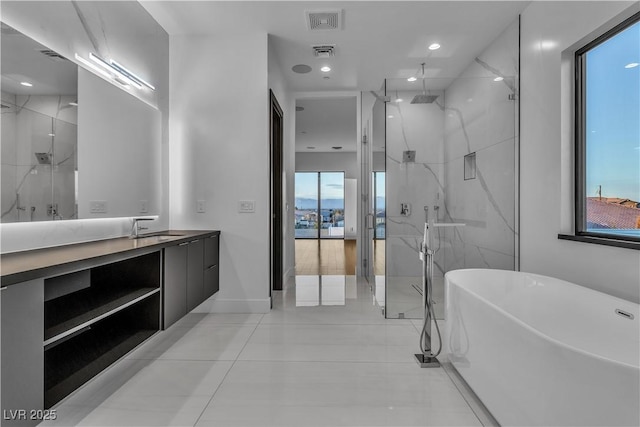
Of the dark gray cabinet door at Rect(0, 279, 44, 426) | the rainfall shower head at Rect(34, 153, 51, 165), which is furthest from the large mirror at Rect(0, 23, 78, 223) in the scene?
the dark gray cabinet door at Rect(0, 279, 44, 426)

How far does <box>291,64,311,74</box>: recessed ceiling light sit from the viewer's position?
3.98 meters

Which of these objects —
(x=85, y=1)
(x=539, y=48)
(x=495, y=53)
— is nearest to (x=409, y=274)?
(x=539, y=48)

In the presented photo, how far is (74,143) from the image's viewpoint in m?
2.07

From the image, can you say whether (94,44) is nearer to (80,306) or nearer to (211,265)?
(80,306)

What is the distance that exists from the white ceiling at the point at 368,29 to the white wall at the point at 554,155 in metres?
0.49

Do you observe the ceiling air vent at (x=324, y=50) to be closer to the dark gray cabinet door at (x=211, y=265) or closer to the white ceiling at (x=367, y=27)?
the white ceiling at (x=367, y=27)

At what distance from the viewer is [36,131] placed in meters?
1.82

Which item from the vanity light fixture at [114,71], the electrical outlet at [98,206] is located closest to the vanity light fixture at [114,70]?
the vanity light fixture at [114,71]

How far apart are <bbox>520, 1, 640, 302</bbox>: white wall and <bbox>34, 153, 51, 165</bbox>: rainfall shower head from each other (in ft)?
11.0

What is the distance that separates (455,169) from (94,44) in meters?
3.00

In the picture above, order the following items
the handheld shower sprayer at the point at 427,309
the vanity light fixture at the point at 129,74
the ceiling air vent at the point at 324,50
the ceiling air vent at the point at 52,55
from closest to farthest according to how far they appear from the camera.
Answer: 1. the ceiling air vent at the point at 52,55
2. the handheld shower sprayer at the point at 427,309
3. the vanity light fixture at the point at 129,74
4. the ceiling air vent at the point at 324,50

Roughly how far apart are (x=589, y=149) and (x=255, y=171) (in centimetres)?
265

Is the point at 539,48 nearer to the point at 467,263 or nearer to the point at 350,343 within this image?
the point at 467,263

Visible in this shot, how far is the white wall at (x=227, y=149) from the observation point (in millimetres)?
3219
